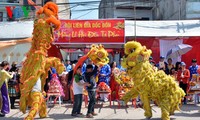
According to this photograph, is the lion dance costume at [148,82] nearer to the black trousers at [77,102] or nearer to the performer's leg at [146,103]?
the performer's leg at [146,103]

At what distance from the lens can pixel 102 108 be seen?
A: 10438mm

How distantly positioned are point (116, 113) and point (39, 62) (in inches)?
109

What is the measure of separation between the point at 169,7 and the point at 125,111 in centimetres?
1245

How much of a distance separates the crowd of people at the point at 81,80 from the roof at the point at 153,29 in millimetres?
2090

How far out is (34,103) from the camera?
7824 mm

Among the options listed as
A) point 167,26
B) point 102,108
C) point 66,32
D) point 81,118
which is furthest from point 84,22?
point 81,118

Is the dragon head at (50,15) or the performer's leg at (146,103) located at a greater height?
the dragon head at (50,15)

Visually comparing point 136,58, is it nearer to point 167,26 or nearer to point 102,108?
point 102,108

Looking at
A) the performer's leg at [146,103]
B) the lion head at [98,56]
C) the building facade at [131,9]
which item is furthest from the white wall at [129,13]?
the performer's leg at [146,103]

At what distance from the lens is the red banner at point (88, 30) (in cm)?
1338


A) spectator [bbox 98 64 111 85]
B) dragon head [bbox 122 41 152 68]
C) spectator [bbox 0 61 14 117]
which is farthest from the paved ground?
dragon head [bbox 122 41 152 68]

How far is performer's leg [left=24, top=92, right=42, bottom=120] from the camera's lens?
7.58 meters

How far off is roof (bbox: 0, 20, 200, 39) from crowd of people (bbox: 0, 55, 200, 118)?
6.86ft

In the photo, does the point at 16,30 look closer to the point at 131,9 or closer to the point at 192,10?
the point at 192,10
